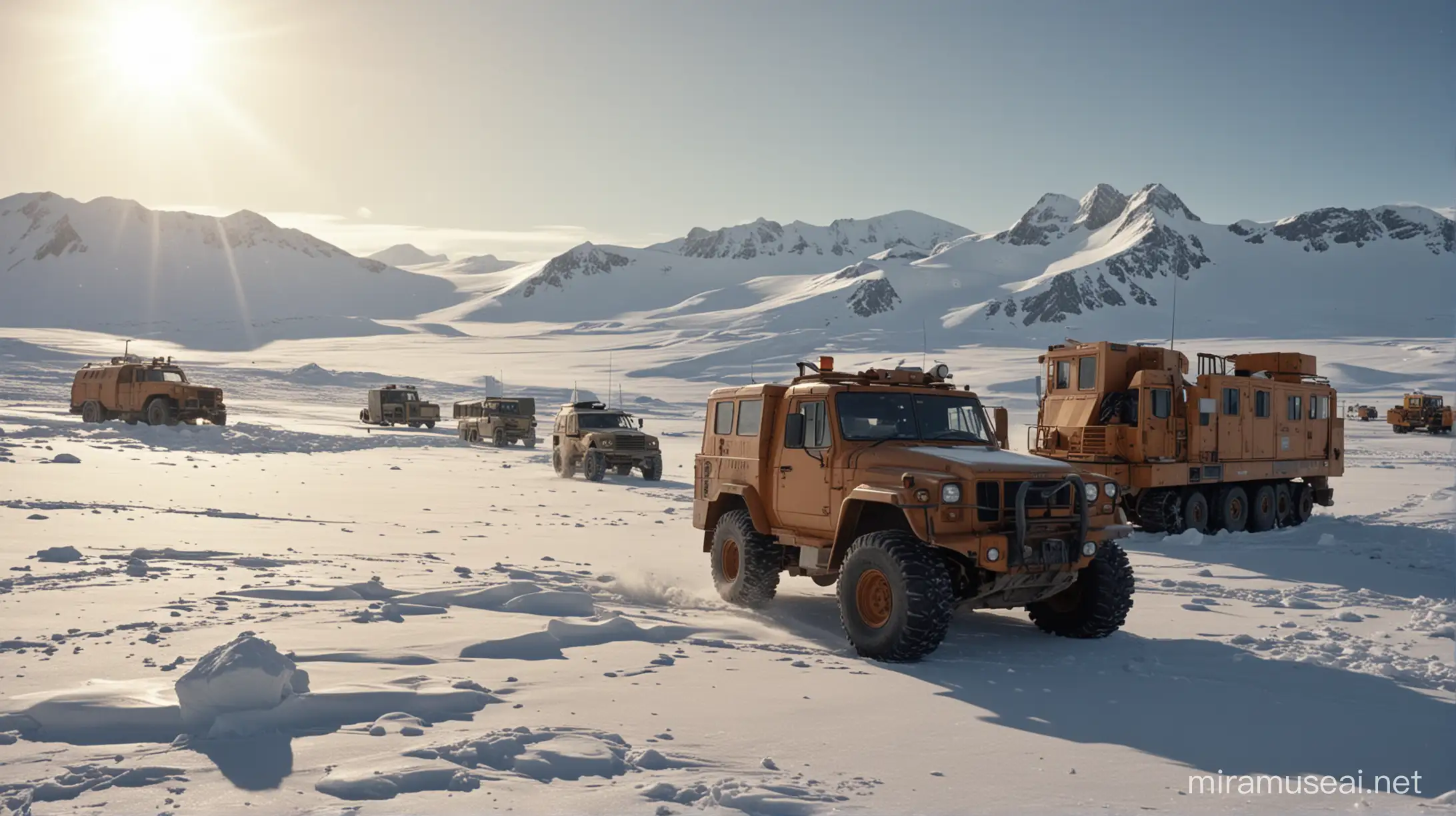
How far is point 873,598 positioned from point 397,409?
146 feet

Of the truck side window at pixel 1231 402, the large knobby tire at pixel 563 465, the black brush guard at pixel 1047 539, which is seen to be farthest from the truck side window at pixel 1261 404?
the large knobby tire at pixel 563 465

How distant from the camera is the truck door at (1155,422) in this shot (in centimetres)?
1750

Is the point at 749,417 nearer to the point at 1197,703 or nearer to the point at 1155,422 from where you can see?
the point at 1197,703

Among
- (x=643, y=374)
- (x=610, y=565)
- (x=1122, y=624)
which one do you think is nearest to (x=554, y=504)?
(x=610, y=565)

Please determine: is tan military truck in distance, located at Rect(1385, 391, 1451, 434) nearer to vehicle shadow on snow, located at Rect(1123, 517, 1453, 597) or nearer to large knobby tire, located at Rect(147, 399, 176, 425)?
vehicle shadow on snow, located at Rect(1123, 517, 1453, 597)

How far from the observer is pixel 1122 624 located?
980 centimetres

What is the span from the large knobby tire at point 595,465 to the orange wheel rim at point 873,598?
57.4 ft

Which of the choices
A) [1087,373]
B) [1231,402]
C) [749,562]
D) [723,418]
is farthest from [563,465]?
[749,562]

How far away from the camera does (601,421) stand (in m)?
26.6

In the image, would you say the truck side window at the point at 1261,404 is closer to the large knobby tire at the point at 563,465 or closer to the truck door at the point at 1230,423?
the truck door at the point at 1230,423

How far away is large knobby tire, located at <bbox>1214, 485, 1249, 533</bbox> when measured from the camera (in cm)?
1895

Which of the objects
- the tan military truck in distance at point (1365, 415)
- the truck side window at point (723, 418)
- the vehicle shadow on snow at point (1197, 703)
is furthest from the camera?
the tan military truck in distance at point (1365, 415)

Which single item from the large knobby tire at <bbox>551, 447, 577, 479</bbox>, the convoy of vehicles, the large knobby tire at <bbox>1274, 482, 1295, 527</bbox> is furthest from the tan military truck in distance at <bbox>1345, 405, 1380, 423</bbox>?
the convoy of vehicles

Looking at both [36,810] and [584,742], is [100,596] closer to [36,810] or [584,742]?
[36,810]
